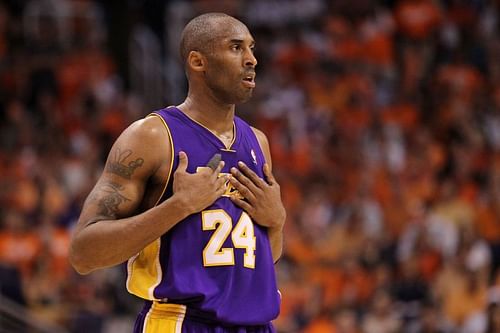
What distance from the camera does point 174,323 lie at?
4.20m

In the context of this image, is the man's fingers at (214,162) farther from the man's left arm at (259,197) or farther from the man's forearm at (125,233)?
the man's forearm at (125,233)

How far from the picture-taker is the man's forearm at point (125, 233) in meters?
4.04

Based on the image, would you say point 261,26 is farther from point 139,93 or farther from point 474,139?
point 474,139

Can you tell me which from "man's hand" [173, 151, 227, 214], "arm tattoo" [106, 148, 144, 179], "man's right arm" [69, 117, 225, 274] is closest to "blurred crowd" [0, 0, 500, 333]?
"man's hand" [173, 151, 227, 214]

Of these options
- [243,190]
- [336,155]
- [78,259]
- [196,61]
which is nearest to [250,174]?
[243,190]

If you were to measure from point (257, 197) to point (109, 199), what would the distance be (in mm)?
667

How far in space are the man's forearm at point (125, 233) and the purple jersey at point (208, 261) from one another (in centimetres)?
15

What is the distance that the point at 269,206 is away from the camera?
14.5ft

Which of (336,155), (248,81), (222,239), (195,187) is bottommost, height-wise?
(336,155)

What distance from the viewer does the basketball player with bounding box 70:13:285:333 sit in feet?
13.5

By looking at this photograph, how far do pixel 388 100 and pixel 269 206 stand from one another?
926cm

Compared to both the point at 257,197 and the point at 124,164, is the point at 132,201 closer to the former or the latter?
the point at 124,164

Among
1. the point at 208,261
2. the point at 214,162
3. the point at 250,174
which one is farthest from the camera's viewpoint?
the point at 250,174

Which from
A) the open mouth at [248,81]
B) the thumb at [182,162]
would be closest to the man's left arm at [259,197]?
the thumb at [182,162]
